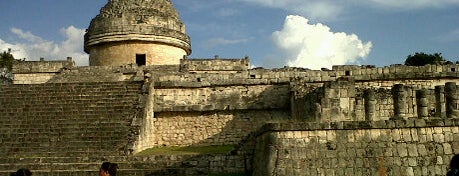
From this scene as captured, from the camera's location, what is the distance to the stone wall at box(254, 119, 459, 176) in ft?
33.9

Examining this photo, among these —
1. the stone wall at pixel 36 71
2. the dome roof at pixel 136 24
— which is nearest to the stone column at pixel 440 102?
the dome roof at pixel 136 24

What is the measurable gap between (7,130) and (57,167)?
3485mm

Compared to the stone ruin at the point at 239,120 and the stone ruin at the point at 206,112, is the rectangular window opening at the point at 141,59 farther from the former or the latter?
the stone ruin at the point at 239,120

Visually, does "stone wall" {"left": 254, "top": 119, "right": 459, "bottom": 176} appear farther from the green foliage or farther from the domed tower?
the green foliage

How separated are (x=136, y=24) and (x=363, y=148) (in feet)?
49.3

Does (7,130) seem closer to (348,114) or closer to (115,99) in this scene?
(115,99)

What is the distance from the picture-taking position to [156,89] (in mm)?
18234

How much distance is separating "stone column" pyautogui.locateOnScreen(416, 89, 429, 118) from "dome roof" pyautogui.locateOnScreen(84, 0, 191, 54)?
43.5ft

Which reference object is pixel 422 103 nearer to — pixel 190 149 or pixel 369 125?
pixel 369 125

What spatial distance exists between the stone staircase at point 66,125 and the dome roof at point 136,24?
5090 millimetres

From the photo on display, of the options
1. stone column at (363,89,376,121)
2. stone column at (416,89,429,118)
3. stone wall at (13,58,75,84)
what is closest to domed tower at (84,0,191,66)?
stone wall at (13,58,75,84)

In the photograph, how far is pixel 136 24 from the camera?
923 inches

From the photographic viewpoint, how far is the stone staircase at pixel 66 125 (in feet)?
45.9

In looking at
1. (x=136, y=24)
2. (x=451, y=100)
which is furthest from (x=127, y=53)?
(x=451, y=100)
